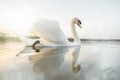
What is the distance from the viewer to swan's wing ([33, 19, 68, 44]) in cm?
227

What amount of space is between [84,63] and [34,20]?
0.79 metres

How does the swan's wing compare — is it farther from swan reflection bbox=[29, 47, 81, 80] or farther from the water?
swan reflection bbox=[29, 47, 81, 80]

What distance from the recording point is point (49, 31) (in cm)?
238

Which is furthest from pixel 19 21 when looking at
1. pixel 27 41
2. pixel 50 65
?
pixel 50 65

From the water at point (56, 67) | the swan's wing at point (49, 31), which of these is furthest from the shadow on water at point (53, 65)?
the swan's wing at point (49, 31)

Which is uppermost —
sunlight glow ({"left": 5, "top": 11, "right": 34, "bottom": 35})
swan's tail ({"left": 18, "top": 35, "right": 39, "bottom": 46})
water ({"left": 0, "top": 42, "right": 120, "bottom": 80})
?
sunlight glow ({"left": 5, "top": 11, "right": 34, "bottom": 35})

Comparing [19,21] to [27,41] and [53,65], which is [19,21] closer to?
[27,41]

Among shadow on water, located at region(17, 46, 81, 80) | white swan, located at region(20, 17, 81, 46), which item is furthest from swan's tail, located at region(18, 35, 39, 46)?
shadow on water, located at region(17, 46, 81, 80)

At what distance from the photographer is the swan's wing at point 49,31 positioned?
227 cm

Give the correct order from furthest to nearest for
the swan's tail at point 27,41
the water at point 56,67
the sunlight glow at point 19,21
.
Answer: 1. the swan's tail at point 27,41
2. the sunlight glow at point 19,21
3. the water at point 56,67

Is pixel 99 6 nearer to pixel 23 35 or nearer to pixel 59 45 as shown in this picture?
pixel 59 45

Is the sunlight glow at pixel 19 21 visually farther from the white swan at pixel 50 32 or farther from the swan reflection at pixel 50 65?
the swan reflection at pixel 50 65

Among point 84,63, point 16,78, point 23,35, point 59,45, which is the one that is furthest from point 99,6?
point 16,78

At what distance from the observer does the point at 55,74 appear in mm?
1369
